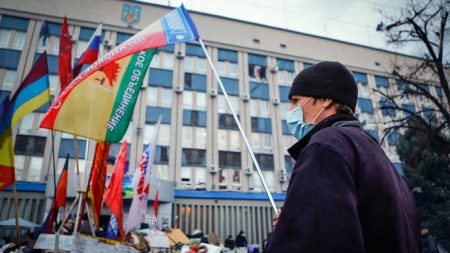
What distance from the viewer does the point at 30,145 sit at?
21.2 m

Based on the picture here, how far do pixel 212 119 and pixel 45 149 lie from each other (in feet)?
42.1

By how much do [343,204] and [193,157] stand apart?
23.5 m

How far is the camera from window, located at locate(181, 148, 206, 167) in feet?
78.4

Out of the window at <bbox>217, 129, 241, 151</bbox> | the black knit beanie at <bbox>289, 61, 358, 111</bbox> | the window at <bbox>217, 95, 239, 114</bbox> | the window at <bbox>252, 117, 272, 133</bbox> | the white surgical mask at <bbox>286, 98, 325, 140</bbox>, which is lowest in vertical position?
the white surgical mask at <bbox>286, 98, 325, 140</bbox>

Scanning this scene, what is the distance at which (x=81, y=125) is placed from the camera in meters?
4.53

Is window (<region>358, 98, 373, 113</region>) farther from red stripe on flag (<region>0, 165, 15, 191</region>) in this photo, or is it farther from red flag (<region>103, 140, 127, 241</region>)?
red stripe on flag (<region>0, 165, 15, 191</region>)

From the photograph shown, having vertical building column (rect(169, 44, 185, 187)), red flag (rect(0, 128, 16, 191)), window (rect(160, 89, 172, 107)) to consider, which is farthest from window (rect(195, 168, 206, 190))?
red flag (rect(0, 128, 16, 191))

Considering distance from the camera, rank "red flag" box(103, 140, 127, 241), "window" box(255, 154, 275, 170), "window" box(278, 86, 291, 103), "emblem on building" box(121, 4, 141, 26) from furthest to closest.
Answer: "window" box(278, 86, 291, 103) → "emblem on building" box(121, 4, 141, 26) → "window" box(255, 154, 275, 170) → "red flag" box(103, 140, 127, 241)

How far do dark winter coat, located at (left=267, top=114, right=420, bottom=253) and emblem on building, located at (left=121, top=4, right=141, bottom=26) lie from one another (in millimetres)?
28512

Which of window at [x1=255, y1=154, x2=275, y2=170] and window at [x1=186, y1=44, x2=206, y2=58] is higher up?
window at [x1=186, y1=44, x2=206, y2=58]

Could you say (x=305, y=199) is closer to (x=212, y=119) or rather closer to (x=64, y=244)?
(x=64, y=244)

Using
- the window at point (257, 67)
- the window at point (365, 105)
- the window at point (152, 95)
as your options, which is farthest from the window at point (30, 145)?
the window at point (365, 105)

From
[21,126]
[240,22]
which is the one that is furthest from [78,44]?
[240,22]

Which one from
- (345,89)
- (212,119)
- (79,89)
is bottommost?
(345,89)
